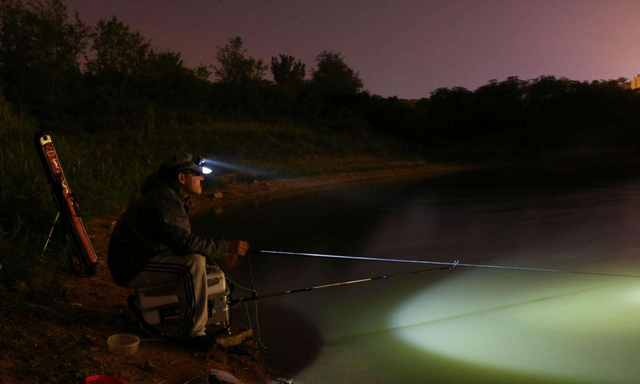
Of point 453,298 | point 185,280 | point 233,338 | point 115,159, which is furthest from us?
point 115,159

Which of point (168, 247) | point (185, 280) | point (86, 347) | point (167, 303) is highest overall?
point (168, 247)

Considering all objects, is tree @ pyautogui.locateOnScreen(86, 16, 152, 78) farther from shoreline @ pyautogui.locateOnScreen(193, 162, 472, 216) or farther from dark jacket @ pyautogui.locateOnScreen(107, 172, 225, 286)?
dark jacket @ pyautogui.locateOnScreen(107, 172, 225, 286)

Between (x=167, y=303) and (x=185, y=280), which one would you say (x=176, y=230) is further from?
(x=167, y=303)

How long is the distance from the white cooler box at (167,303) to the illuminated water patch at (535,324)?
181 cm

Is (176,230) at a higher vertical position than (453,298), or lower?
higher

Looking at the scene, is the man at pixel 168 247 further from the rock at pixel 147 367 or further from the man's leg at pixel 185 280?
the rock at pixel 147 367

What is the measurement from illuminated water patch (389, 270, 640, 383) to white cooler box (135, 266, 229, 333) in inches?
71.2

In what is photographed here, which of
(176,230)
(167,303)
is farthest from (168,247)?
(167,303)

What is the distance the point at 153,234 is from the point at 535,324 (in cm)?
371

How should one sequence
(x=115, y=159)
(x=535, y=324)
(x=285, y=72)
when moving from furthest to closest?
(x=285, y=72), (x=115, y=159), (x=535, y=324)

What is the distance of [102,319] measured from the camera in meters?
4.96

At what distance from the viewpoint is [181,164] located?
14.6 ft

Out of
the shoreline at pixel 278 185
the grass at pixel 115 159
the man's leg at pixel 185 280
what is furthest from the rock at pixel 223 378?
the shoreline at pixel 278 185

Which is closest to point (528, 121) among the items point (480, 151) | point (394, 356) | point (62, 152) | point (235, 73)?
point (480, 151)
